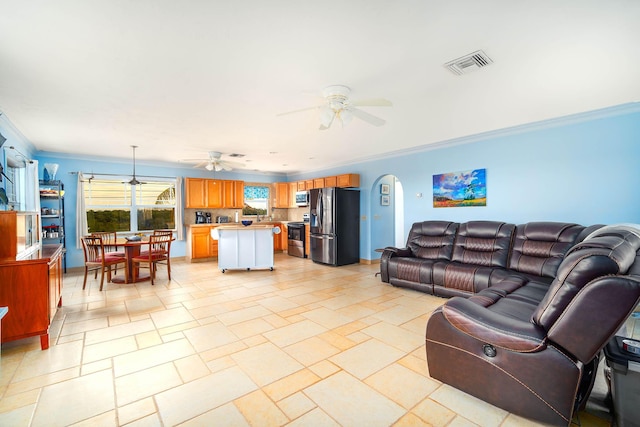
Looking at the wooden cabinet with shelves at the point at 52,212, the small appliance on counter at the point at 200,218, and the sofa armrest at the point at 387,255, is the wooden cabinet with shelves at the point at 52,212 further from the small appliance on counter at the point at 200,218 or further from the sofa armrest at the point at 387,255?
the sofa armrest at the point at 387,255

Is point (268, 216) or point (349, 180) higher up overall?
point (349, 180)

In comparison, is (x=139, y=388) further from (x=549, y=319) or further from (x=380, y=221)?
(x=380, y=221)

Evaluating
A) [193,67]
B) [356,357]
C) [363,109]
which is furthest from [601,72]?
[193,67]

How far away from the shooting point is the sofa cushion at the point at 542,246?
3.43m

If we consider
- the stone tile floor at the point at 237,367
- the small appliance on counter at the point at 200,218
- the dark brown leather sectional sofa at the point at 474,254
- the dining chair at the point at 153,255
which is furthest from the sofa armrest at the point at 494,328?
the small appliance on counter at the point at 200,218

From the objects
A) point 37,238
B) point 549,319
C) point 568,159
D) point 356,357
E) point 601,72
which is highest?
point 601,72

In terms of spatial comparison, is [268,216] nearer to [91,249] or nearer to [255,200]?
[255,200]

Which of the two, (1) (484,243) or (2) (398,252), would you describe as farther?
(2) (398,252)

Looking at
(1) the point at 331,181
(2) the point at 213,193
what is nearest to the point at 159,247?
(2) the point at 213,193

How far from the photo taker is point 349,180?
21.6 ft

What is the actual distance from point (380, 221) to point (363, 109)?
3.77 meters

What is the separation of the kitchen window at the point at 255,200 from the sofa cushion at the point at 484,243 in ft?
19.6

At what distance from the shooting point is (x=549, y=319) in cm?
163

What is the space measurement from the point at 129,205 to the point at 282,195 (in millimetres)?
4009
